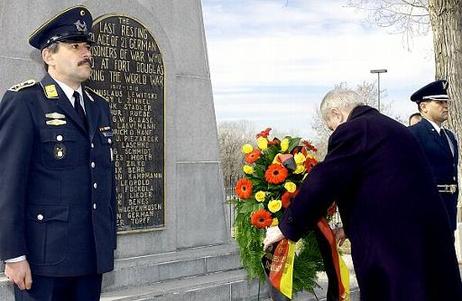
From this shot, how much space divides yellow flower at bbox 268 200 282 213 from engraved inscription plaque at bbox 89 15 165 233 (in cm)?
158

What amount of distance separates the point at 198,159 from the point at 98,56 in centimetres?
146

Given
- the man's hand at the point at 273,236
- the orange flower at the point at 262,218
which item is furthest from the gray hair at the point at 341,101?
the orange flower at the point at 262,218

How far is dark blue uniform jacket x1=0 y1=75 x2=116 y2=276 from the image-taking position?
141 inches

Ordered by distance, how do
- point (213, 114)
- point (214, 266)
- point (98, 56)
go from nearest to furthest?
point (98, 56), point (214, 266), point (213, 114)

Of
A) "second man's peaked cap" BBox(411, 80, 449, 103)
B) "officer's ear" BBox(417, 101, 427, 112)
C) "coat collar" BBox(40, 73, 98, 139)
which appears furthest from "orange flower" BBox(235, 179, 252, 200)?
"officer's ear" BBox(417, 101, 427, 112)

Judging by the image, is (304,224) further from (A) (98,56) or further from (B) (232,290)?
(A) (98,56)

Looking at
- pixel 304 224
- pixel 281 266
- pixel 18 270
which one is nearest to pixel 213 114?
pixel 281 266

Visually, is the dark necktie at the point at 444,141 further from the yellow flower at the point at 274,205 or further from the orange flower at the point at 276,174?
the yellow flower at the point at 274,205

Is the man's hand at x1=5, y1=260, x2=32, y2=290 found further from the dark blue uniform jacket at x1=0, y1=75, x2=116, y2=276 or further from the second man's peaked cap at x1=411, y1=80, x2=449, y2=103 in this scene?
the second man's peaked cap at x1=411, y1=80, x2=449, y2=103

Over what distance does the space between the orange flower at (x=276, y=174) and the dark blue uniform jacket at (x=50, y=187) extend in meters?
1.43

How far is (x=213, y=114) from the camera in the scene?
6805 mm

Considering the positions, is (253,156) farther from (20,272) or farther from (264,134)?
(20,272)

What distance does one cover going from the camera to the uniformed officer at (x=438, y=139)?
657 centimetres

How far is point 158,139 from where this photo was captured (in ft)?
20.3
